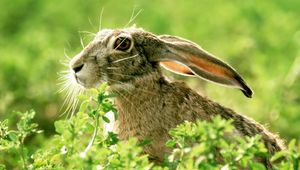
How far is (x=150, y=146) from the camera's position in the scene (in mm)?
7793

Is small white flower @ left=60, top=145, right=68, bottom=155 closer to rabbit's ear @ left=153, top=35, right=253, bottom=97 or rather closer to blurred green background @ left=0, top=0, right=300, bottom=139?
rabbit's ear @ left=153, top=35, right=253, bottom=97

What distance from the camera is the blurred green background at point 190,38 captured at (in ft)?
36.0

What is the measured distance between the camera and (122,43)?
8086 mm

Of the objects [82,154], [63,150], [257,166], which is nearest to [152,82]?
[63,150]

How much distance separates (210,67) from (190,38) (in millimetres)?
5343

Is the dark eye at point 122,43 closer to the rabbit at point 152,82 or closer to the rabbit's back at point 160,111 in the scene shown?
the rabbit at point 152,82

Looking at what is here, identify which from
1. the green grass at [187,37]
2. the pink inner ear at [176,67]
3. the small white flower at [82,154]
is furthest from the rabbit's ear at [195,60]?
the small white flower at [82,154]

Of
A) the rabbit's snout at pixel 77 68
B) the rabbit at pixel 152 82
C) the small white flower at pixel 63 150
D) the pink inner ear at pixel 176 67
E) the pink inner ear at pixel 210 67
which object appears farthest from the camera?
the pink inner ear at pixel 176 67

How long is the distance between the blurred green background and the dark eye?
2.08m

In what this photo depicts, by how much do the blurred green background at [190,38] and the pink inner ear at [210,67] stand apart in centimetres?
224

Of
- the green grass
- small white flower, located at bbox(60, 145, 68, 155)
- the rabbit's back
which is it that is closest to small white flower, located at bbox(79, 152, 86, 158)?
small white flower, located at bbox(60, 145, 68, 155)

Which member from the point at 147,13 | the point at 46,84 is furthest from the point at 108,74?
the point at 147,13

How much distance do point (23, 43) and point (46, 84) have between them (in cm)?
211

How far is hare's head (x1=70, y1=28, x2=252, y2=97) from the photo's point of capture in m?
7.82
